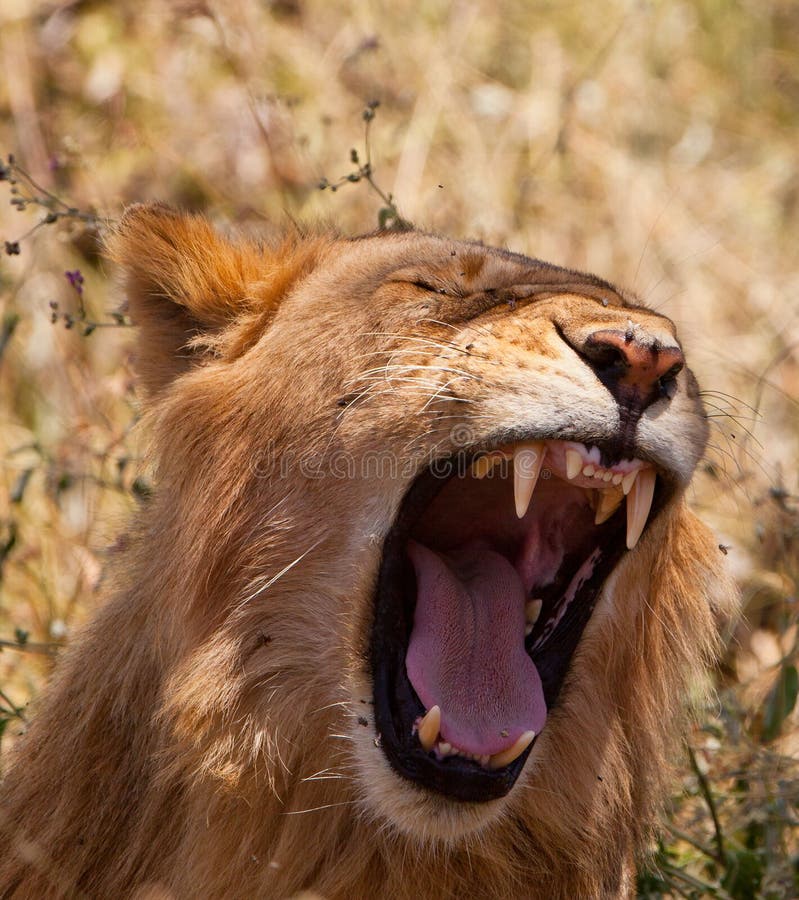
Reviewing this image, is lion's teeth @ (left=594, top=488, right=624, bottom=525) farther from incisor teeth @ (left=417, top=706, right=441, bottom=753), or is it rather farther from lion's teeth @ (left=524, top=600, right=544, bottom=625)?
incisor teeth @ (left=417, top=706, right=441, bottom=753)

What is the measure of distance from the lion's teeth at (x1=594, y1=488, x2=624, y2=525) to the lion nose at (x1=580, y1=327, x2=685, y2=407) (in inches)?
11.7

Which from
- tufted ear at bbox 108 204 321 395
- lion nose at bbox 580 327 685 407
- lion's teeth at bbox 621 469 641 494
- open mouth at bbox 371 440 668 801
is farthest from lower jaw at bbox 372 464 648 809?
tufted ear at bbox 108 204 321 395

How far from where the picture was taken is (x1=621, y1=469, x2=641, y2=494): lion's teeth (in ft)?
8.47

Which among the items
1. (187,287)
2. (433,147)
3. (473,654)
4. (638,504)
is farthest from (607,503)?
(433,147)

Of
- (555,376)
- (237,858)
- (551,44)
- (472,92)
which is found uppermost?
(551,44)

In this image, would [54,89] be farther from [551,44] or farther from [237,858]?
[237,858]

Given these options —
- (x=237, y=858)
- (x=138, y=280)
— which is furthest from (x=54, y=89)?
(x=237, y=858)

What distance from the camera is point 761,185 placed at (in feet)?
25.7

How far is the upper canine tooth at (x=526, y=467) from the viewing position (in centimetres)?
254

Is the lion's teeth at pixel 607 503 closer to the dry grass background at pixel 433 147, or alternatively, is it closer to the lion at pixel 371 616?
the lion at pixel 371 616

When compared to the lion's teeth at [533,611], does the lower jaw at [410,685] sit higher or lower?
lower

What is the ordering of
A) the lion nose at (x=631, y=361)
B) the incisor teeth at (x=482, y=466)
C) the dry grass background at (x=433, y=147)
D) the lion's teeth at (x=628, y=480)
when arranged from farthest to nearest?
the dry grass background at (x=433, y=147) < the incisor teeth at (x=482, y=466) < the lion's teeth at (x=628, y=480) < the lion nose at (x=631, y=361)

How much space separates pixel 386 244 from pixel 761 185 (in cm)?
538

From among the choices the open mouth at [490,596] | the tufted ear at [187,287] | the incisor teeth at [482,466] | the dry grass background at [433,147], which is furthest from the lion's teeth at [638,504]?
the dry grass background at [433,147]
